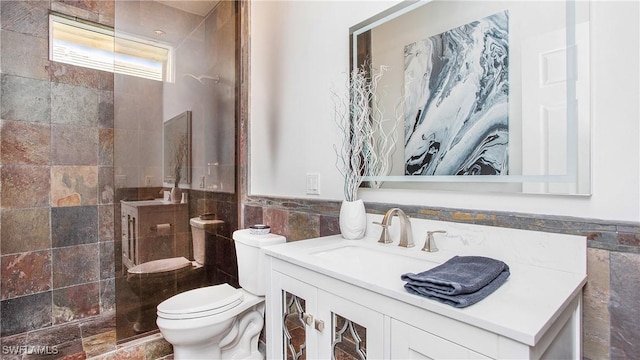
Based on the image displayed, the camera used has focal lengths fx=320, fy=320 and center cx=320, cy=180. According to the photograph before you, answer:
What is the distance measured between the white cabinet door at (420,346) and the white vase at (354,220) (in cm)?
60

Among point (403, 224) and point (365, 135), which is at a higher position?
point (365, 135)

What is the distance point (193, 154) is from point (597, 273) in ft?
6.89

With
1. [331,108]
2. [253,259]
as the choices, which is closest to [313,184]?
[331,108]

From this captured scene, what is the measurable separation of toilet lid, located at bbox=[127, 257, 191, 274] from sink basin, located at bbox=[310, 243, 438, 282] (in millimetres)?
1279

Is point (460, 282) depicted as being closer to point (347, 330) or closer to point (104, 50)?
point (347, 330)

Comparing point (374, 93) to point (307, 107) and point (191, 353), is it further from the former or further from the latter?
point (191, 353)

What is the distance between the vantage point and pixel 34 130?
6.91 feet

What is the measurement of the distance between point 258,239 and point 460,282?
125 cm

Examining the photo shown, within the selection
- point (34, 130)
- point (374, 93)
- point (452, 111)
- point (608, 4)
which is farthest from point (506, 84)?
point (34, 130)

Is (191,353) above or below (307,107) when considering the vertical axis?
below

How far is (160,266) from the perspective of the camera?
6.73 feet

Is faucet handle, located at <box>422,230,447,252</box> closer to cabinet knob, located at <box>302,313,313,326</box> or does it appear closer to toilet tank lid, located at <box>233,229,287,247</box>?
cabinet knob, located at <box>302,313,313,326</box>

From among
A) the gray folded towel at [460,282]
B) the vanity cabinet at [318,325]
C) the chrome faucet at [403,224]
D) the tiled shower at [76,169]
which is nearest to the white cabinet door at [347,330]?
the vanity cabinet at [318,325]

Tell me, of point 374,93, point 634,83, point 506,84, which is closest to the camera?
point 634,83
